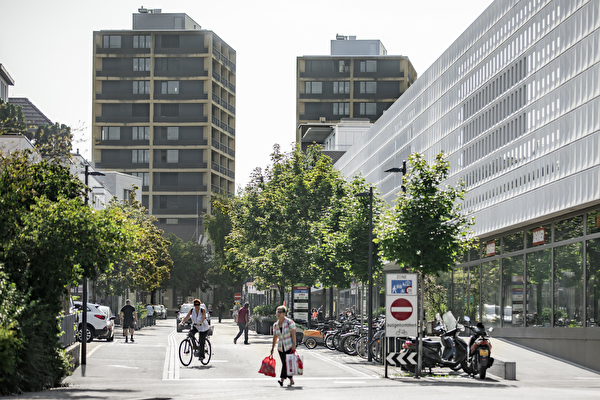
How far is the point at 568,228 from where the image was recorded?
98.0 feet

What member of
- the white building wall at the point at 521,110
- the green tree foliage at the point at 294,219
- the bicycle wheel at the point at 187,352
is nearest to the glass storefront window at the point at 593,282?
the white building wall at the point at 521,110

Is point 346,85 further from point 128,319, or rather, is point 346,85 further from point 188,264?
point 128,319

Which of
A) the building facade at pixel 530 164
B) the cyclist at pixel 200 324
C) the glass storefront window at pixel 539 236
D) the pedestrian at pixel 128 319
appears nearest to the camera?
the cyclist at pixel 200 324

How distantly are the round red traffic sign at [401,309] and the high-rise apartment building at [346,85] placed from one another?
9885cm

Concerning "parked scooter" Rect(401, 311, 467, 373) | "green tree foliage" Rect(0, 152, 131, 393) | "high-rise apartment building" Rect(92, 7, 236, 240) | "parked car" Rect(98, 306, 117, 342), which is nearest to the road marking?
"parked scooter" Rect(401, 311, 467, 373)

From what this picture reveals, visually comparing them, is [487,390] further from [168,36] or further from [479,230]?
[168,36]

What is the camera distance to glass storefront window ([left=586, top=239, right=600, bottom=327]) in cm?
2716

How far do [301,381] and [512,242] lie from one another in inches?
674

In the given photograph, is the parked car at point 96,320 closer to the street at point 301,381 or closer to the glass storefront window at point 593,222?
the street at point 301,381

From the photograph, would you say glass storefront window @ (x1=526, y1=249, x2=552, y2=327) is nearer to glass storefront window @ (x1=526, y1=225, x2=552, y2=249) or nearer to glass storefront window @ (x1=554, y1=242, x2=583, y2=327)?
glass storefront window @ (x1=526, y1=225, x2=552, y2=249)

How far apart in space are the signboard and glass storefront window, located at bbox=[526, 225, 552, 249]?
446 inches

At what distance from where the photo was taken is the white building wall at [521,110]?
28.2 m

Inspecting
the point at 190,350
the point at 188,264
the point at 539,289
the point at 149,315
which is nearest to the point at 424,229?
the point at 190,350

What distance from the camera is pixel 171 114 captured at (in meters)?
127
